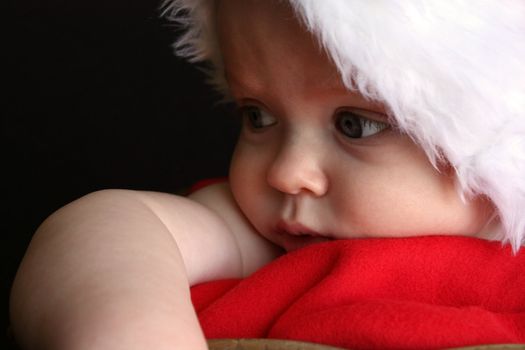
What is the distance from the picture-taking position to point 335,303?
94 centimetres

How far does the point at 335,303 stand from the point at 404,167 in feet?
0.60

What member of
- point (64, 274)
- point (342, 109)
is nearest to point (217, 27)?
point (342, 109)

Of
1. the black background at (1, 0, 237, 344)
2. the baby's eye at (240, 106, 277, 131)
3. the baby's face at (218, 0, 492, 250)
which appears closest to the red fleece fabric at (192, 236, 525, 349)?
the baby's face at (218, 0, 492, 250)

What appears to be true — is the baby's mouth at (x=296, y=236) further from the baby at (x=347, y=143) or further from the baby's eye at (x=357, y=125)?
the baby's eye at (x=357, y=125)

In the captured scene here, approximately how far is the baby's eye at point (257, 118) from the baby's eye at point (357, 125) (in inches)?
4.1

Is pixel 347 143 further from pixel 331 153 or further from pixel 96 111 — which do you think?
pixel 96 111

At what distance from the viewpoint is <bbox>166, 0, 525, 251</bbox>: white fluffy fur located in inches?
37.3

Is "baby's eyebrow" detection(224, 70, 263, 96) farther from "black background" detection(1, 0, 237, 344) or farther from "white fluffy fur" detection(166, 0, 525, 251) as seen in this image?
"black background" detection(1, 0, 237, 344)

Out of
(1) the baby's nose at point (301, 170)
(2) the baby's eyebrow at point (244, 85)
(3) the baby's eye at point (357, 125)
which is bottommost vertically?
(1) the baby's nose at point (301, 170)

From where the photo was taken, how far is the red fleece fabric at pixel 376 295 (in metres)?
0.86

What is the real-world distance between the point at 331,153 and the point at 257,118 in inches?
5.1

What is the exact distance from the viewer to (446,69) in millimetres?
952

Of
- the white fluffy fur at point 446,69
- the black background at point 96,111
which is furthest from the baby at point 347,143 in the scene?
the black background at point 96,111

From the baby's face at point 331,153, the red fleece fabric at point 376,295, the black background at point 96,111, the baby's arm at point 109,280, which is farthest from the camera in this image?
the black background at point 96,111
